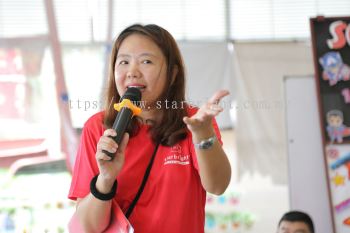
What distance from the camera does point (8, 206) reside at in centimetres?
324

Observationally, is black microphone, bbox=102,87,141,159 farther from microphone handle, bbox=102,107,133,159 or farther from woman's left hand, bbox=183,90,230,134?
woman's left hand, bbox=183,90,230,134

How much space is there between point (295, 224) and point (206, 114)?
1919mm

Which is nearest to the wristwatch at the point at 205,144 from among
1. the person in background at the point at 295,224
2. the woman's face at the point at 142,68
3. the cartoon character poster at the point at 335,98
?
the woman's face at the point at 142,68

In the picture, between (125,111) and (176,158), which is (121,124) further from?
(176,158)

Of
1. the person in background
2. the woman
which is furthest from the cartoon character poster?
the woman

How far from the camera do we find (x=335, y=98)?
3053 millimetres

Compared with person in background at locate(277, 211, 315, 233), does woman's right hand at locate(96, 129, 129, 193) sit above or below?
above

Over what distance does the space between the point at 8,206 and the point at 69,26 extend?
1481mm

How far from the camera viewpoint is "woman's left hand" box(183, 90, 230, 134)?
858 millimetres

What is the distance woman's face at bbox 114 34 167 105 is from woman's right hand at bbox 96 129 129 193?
0.52 feet

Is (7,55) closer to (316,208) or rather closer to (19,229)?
(19,229)

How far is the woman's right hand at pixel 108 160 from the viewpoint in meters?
0.89

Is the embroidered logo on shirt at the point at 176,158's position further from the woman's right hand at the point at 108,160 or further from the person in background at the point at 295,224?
the person in background at the point at 295,224

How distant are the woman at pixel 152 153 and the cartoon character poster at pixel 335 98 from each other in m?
2.17
